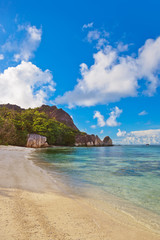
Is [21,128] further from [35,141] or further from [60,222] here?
[60,222]

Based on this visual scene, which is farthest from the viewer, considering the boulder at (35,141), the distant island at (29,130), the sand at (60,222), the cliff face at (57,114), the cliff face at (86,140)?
the cliff face at (57,114)

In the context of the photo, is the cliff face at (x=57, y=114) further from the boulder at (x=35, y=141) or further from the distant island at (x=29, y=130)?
the boulder at (x=35, y=141)

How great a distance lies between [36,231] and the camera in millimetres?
2467

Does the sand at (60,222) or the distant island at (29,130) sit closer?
the sand at (60,222)

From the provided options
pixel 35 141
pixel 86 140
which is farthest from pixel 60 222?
pixel 86 140

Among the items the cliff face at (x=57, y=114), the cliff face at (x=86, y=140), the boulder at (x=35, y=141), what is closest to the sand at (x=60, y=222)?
the boulder at (x=35, y=141)

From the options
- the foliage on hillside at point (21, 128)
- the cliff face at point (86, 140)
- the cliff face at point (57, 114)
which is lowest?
the cliff face at point (86, 140)

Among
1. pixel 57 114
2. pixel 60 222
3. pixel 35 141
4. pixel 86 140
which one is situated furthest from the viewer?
pixel 57 114

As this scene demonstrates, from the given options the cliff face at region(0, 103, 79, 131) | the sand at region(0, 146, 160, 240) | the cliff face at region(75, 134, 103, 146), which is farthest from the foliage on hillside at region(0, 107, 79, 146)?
the cliff face at region(0, 103, 79, 131)

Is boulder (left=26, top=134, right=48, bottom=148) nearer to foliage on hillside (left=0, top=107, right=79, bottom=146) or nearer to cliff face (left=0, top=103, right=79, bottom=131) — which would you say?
foliage on hillside (left=0, top=107, right=79, bottom=146)

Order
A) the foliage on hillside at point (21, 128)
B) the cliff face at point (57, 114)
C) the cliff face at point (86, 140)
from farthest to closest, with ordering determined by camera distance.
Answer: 1. the cliff face at point (57, 114)
2. the cliff face at point (86, 140)
3. the foliage on hillside at point (21, 128)

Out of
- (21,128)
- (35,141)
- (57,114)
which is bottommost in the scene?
(35,141)

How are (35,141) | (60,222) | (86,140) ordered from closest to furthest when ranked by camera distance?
(60,222)
(35,141)
(86,140)

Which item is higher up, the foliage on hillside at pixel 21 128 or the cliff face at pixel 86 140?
the foliage on hillside at pixel 21 128
